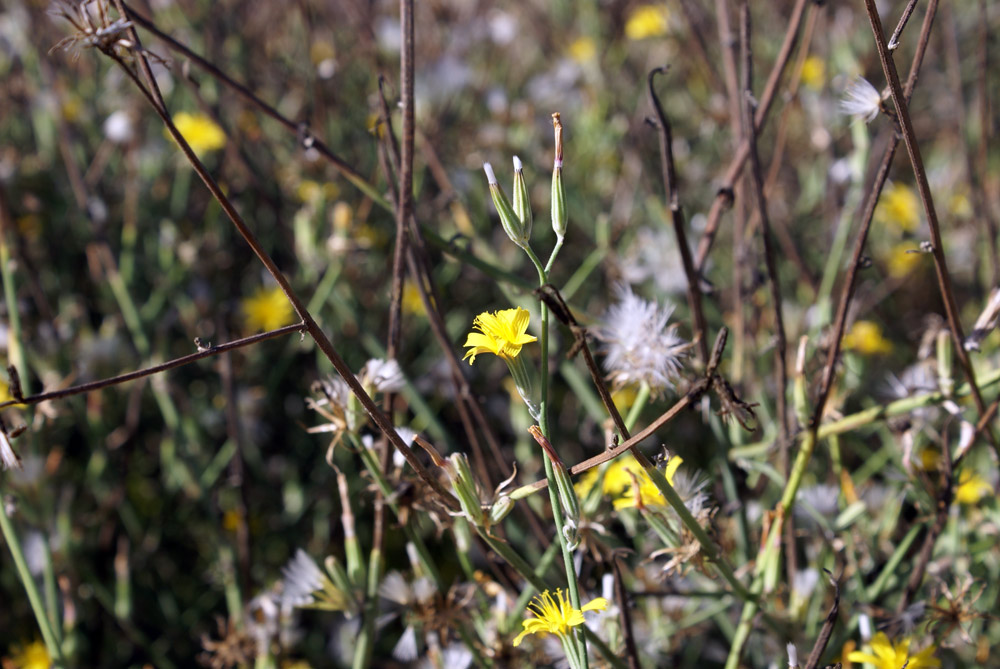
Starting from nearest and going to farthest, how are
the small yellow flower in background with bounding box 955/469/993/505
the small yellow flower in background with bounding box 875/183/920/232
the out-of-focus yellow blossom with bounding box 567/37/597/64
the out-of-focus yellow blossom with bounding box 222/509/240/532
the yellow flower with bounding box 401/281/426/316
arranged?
the small yellow flower in background with bounding box 955/469/993/505 → the out-of-focus yellow blossom with bounding box 222/509/240/532 → the yellow flower with bounding box 401/281/426/316 → the small yellow flower in background with bounding box 875/183/920/232 → the out-of-focus yellow blossom with bounding box 567/37/597/64

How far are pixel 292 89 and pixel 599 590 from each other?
1.50 meters

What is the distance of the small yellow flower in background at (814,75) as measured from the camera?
1884mm

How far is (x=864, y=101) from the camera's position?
2.48ft

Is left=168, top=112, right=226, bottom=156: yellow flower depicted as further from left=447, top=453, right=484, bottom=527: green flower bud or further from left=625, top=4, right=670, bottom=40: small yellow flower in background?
left=447, top=453, right=484, bottom=527: green flower bud

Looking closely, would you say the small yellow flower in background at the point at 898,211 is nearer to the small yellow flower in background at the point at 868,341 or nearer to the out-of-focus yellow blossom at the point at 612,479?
the small yellow flower in background at the point at 868,341

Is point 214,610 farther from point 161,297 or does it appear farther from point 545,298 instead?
point 545,298

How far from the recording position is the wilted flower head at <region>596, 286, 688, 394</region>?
0.80 m

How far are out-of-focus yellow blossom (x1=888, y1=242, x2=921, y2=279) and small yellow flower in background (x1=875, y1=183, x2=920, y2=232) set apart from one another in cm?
6

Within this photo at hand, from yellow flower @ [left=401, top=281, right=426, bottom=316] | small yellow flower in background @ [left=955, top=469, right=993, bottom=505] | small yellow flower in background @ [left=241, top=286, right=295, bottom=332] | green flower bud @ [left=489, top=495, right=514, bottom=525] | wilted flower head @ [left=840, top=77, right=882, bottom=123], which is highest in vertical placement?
wilted flower head @ [left=840, top=77, right=882, bottom=123]

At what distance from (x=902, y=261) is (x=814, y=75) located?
0.56m

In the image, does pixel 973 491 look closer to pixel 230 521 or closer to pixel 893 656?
pixel 893 656

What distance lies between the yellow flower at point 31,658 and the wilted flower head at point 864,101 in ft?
4.02

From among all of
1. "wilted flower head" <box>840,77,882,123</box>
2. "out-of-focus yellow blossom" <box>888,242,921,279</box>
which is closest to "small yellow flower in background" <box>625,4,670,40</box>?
Result: "out-of-focus yellow blossom" <box>888,242,921,279</box>

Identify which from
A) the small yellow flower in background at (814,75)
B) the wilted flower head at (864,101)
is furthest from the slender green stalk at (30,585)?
the small yellow flower in background at (814,75)
